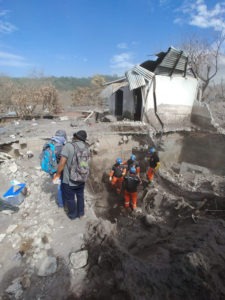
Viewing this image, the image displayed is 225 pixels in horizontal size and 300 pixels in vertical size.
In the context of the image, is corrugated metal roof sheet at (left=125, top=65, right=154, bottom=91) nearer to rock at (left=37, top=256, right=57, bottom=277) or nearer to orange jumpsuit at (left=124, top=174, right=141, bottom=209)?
orange jumpsuit at (left=124, top=174, right=141, bottom=209)

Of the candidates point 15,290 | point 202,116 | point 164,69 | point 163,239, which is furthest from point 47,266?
point 202,116

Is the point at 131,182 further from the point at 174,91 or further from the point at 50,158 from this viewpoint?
the point at 174,91

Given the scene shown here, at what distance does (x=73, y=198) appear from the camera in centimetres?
313

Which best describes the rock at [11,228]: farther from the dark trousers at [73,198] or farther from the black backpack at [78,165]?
the black backpack at [78,165]

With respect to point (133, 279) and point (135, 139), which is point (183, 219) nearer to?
point (133, 279)

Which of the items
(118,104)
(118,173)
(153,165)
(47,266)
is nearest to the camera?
(47,266)

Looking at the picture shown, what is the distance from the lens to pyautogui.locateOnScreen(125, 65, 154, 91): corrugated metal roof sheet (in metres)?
9.68

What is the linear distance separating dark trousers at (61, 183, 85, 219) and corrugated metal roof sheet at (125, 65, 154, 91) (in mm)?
7663

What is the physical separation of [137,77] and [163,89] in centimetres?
169

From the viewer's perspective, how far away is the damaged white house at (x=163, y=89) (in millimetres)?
9898

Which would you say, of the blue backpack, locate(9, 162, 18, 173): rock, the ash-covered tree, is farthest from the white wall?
the ash-covered tree

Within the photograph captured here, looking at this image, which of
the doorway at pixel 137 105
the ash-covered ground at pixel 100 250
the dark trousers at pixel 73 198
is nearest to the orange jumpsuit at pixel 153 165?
the ash-covered ground at pixel 100 250

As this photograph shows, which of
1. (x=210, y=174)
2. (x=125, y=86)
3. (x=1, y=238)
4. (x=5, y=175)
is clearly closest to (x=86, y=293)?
(x=1, y=238)

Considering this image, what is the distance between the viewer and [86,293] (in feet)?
6.87
